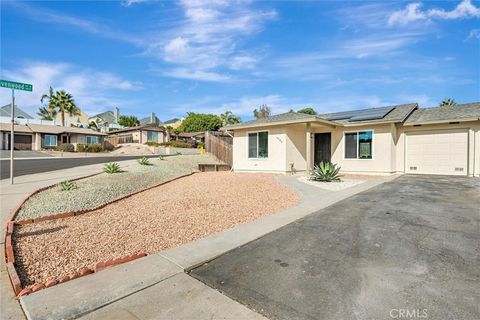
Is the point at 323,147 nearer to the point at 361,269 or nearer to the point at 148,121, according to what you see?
the point at 361,269

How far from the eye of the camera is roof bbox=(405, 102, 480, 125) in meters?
12.1

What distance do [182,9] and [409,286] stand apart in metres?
11.4

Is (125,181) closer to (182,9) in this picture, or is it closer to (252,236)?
(252,236)

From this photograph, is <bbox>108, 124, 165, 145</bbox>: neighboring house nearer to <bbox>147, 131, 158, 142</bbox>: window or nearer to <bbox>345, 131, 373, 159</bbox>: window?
<bbox>147, 131, 158, 142</bbox>: window

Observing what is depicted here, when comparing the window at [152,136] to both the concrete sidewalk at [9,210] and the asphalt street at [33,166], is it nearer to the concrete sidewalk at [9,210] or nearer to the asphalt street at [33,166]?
the asphalt street at [33,166]

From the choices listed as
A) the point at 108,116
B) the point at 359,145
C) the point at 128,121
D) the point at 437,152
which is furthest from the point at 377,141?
the point at 108,116

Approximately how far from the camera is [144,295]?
2.79 meters

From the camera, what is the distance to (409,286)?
2.84 metres

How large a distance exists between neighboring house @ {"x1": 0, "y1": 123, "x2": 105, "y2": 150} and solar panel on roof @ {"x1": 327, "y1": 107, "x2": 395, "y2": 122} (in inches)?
1354

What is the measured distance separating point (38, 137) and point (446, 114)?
44367mm

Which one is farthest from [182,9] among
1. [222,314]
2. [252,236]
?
[222,314]

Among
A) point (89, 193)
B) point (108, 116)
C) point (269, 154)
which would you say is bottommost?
point (89, 193)

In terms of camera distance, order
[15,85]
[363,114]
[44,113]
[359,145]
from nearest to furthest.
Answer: [15,85]
[359,145]
[363,114]
[44,113]

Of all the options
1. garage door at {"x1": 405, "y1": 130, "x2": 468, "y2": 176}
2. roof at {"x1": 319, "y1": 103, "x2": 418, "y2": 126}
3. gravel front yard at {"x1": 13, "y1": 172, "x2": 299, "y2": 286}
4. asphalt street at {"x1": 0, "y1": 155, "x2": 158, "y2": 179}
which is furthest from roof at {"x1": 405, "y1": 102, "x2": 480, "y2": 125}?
asphalt street at {"x1": 0, "y1": 155, "x2": 158, "y2": 179}
